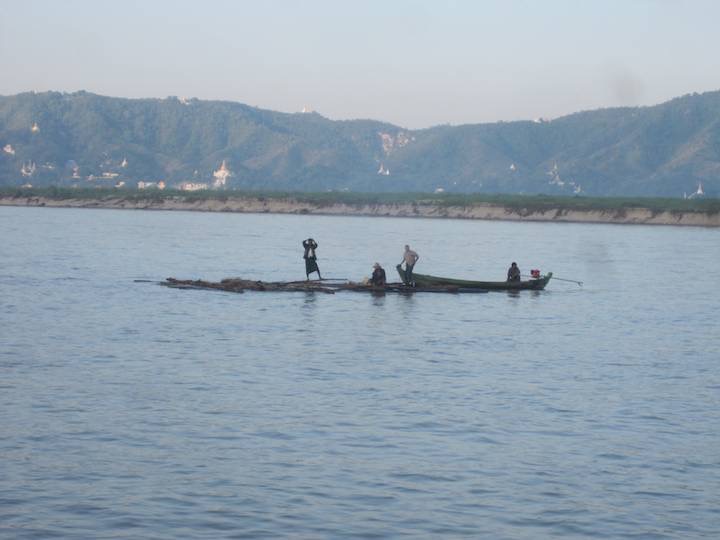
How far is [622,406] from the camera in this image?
21.8m

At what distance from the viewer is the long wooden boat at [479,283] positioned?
44.4m

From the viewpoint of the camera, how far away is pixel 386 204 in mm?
179375

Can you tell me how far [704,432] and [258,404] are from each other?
751 cm

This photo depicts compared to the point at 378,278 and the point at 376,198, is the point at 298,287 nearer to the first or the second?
the point at 378,278

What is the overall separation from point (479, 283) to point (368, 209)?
133 metres

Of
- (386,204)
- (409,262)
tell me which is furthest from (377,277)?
(386,204)

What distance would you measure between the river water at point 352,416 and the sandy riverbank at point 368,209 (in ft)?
371

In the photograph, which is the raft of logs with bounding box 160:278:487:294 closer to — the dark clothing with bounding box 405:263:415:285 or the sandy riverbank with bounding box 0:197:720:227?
the dark clothing with bounding box 405:263:415:285

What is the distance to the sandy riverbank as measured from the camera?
154625 mm

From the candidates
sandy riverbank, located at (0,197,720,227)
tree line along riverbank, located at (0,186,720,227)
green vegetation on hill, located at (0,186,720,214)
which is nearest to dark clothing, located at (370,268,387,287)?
tree line along riverbank, located at (0,186,720,227)

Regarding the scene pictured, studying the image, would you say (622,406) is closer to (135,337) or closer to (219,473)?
(219,473)

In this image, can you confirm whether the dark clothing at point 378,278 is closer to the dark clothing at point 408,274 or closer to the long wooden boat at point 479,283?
the long wooden boat at point 479,283

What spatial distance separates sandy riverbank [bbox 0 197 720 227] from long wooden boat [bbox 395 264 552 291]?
109183 millimetres

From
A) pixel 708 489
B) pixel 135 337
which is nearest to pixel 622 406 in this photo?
pixel 708 489
